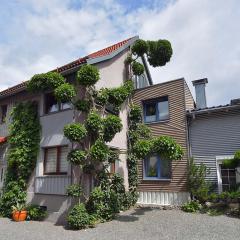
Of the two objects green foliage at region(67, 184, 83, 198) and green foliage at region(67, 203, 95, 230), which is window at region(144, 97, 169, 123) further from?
green foliage at region(67, 203, 95, 230)

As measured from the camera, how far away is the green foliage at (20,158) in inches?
534

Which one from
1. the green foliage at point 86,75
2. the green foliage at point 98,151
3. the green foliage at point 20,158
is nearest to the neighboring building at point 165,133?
the green foliage at point 98,151

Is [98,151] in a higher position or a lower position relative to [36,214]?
higher

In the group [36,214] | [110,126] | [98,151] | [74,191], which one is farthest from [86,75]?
[36,214]

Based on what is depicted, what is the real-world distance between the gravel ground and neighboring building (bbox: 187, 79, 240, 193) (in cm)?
268

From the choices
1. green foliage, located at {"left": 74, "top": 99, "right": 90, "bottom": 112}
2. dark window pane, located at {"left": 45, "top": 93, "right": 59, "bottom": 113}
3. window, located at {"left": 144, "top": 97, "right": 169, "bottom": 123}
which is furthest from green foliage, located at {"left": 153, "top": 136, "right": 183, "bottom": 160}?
dark window pane, located at {"left": 45, "top": 93, "right": 59, "bottom": 113}

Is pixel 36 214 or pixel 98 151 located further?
pixel 36 214

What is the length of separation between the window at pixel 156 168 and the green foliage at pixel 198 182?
141 cm

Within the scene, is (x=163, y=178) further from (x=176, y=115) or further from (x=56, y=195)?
(x=56, y=195)

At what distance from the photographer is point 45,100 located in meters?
14.8

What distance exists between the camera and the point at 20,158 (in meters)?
13.7

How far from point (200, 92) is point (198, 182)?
6.40 meters

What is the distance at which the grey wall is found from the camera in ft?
46.6

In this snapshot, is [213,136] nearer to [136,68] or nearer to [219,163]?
[219,163]
